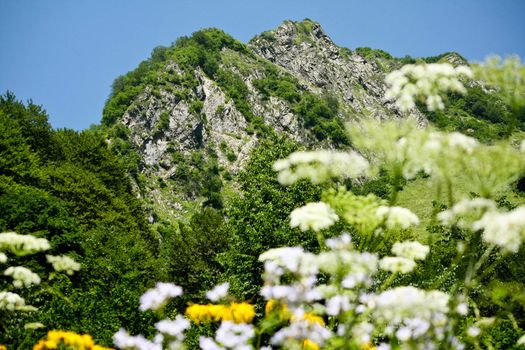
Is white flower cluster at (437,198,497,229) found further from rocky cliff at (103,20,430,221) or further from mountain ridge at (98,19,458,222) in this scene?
mountain ridge at (98,19,458,222)

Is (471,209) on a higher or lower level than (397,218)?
lower

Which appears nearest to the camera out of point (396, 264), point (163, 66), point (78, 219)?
point (396, 264)

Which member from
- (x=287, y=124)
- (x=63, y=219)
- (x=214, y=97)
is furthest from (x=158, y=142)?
(x=63, y=219)

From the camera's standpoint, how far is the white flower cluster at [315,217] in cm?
602

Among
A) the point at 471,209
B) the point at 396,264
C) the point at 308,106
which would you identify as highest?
the point at 308,106

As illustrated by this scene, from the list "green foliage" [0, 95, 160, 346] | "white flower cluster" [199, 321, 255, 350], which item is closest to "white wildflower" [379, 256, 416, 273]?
"white flower cluster" [199, 321, 255, 350]

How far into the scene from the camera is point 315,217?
6074mm

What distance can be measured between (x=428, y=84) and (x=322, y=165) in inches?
71.8

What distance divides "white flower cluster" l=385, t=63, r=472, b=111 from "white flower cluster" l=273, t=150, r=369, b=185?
1026mm

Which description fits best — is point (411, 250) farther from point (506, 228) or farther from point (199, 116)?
point (199, 116)

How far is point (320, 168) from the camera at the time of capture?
671 cm

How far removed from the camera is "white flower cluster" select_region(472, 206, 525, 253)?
4.53 meters

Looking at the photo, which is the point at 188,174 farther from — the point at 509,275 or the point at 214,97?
the point at 509,275

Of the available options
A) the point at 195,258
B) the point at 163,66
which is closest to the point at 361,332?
the point at 195,258
